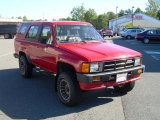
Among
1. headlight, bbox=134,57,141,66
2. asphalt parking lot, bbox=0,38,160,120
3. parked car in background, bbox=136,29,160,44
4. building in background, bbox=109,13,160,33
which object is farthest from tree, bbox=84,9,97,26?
headlight, bbox=134,57,141,66

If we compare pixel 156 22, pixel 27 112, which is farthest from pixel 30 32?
pixel 156 22

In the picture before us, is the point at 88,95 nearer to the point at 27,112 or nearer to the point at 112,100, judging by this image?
the point at 112,100

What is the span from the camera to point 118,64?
21.9 feet

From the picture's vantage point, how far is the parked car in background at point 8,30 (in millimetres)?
39250

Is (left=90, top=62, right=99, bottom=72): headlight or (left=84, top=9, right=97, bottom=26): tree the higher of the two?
(left=84, top=9, right=97, bottom=26): tree

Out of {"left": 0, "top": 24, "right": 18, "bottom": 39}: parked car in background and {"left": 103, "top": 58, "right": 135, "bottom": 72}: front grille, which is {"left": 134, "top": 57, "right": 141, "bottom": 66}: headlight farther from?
{"left": 0, "top": 24, "right": 18, "bottom": 39}: parked car in background

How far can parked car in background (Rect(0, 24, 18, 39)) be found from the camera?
1545 inches

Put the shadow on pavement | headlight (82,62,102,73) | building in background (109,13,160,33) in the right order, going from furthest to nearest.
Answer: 1. building in background (109,13,160,33)
2. the shadow on pavement
3. headlight (82,62,102,73)

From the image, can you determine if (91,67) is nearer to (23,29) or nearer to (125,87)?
(125,87)

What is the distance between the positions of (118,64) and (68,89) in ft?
4.13

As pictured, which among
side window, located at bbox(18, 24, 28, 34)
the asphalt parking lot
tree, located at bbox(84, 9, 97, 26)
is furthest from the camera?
tree, located at bbox(84, 9, 97, 26)

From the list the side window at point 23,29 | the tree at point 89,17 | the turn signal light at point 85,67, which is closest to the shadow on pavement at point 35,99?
the turn signal light at point 85,67

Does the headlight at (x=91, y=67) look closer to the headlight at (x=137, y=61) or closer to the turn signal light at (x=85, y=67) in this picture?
the turn signal light at (x=85, y=67)

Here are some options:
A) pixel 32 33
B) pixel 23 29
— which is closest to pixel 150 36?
pixel 23 29
